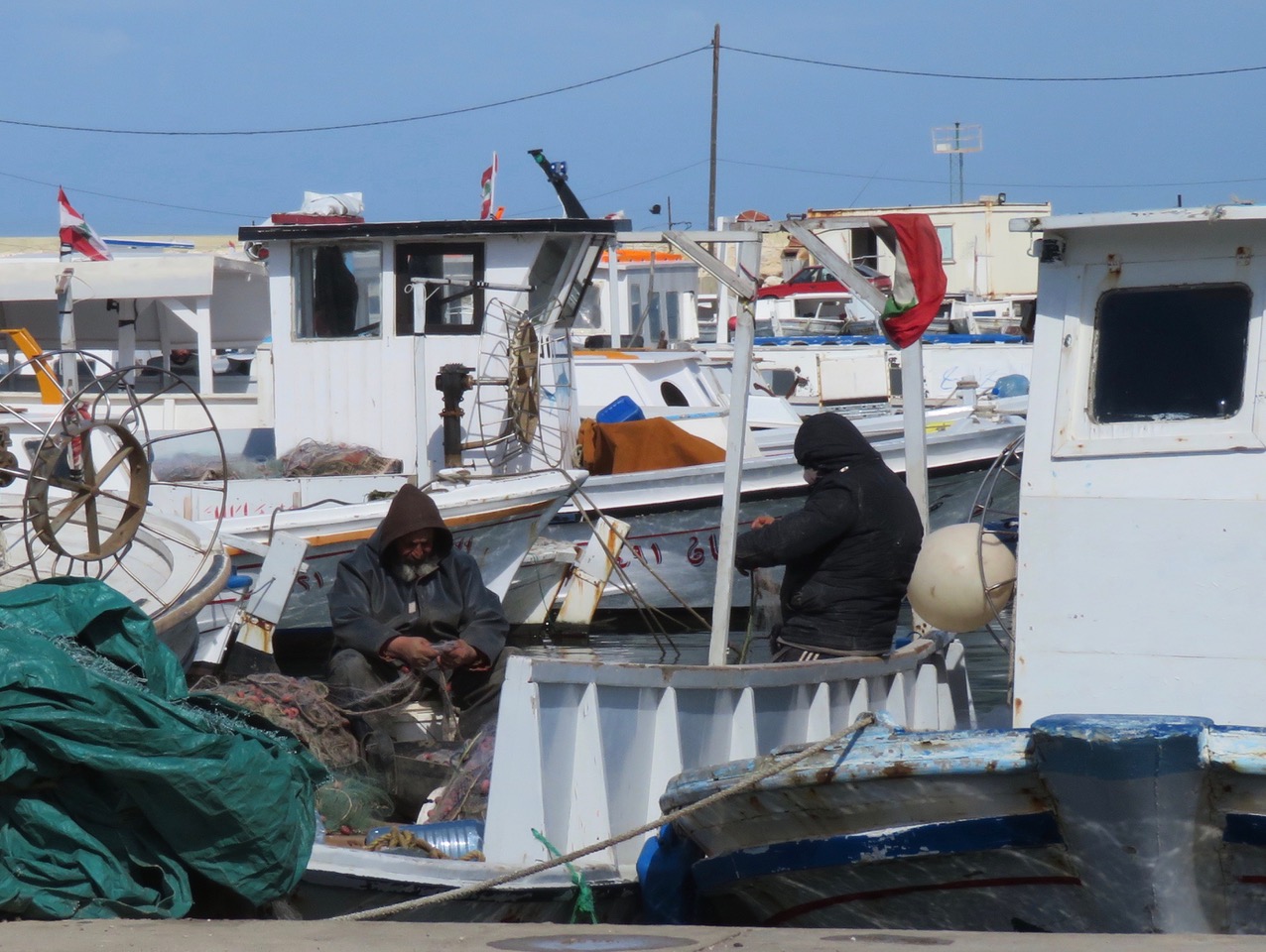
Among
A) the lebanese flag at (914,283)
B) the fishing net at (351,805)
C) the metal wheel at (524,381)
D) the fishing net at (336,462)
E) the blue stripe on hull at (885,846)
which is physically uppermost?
the lebanese flag at (914,283)

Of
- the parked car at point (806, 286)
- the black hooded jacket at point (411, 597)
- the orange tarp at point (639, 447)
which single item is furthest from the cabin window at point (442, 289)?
the parked car at point (806, 286)

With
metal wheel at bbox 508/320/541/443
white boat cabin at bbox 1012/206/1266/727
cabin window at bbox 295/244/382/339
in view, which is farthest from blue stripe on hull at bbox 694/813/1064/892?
cabin window at bbox 295/244/382/339

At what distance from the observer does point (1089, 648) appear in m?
4.47

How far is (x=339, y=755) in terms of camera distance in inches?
229

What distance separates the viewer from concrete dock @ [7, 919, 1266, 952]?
3291 millimetres

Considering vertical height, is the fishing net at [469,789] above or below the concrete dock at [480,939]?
below

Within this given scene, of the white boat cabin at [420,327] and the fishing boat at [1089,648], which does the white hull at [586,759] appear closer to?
the fishing boat at [1089,648]

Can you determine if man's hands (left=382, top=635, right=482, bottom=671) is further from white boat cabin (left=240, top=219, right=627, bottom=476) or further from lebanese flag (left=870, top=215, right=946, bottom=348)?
white boat cabin (left=240, top=219, right=627, bottom=476)

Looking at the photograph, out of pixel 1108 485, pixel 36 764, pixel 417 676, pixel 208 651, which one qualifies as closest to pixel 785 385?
pixel 208 651

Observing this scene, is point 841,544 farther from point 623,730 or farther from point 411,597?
point 411,597

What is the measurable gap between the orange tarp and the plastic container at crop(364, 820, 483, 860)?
7.18 m

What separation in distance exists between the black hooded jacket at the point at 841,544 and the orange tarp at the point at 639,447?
6393mm

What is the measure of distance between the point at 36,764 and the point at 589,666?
1632 mm

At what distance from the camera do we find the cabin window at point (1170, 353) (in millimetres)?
4414
